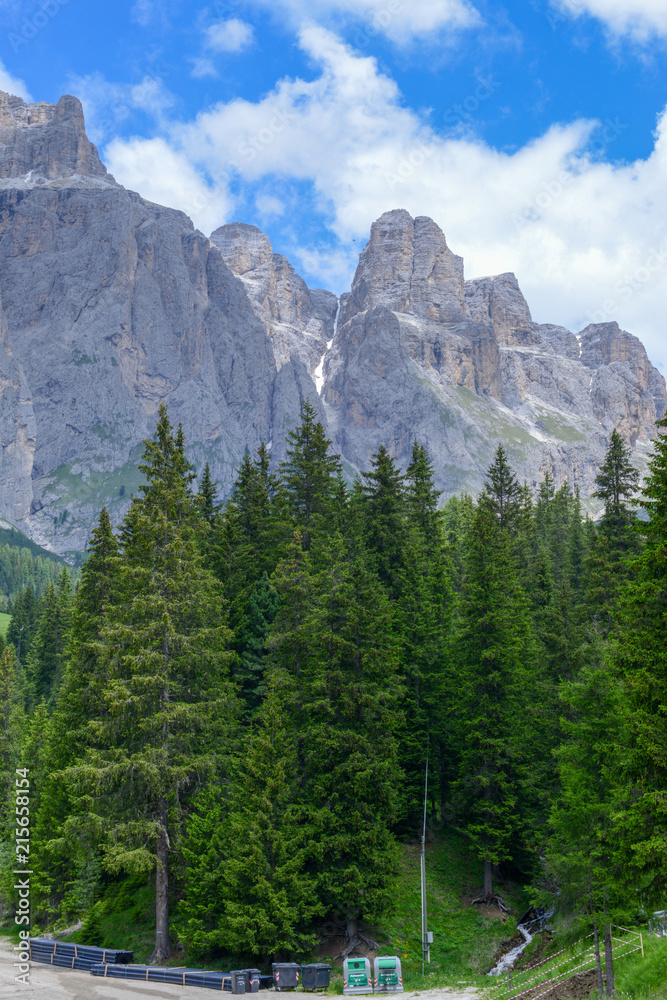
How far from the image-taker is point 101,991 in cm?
2239

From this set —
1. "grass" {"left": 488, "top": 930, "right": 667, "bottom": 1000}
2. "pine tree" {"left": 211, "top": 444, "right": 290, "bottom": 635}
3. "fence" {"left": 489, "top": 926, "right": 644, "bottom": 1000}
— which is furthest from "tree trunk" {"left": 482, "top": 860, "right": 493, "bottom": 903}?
"pine tree" {"left": 211, "top": 444, "right": 290, "bottom": 635}

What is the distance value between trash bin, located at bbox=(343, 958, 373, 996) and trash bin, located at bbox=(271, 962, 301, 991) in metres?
1.57

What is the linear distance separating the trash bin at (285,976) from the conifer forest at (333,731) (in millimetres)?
810

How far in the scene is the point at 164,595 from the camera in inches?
1190

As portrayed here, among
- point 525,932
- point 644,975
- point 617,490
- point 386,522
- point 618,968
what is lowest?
point 525,932

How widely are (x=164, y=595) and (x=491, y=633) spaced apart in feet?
48.0

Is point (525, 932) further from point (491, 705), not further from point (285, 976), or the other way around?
point (285, 976)

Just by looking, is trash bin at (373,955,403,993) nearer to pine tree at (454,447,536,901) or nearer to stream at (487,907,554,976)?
stream at (487,907,554,976)

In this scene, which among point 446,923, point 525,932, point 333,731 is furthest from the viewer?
point 446,923

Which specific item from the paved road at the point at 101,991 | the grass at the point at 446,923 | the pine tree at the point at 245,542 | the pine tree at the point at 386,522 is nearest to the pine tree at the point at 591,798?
the paved road at the point at 101,991

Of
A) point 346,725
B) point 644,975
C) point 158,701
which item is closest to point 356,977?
point 346,725

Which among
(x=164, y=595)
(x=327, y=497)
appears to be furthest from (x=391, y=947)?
(x=327, y=497)

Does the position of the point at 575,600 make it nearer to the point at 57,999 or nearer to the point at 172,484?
the point at 172,484

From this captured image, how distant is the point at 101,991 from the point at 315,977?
6.54m
